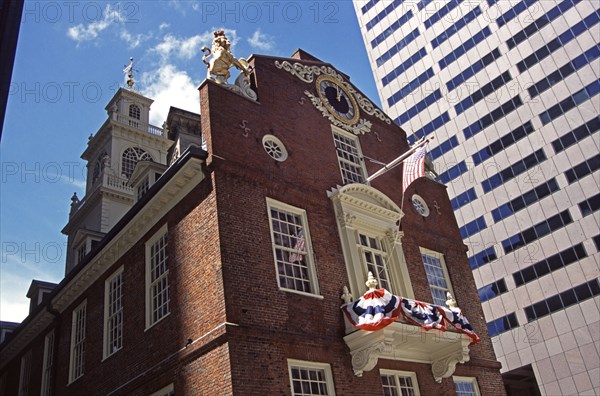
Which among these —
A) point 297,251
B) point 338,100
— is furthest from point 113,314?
point 338,100

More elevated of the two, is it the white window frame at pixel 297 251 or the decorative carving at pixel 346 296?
the white window frame at pixel 297 251

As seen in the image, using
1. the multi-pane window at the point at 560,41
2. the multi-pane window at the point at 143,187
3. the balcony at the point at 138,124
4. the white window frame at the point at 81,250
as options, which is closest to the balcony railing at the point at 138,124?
the balcony at the point at 138,124

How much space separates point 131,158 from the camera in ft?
110

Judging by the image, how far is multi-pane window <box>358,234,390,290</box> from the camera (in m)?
17.8

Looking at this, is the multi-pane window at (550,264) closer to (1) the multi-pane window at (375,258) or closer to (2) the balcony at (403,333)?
(2) the balcony at (403,333)

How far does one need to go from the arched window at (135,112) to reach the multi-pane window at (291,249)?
23061 mm

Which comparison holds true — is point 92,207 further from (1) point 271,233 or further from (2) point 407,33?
(2) point 407,33

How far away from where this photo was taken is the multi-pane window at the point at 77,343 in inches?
761

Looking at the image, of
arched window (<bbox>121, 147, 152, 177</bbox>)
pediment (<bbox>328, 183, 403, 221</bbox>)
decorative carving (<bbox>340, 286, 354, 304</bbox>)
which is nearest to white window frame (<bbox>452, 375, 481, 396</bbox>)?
decorative carving (<bbox>340, 286, 354, 304</bbox>)

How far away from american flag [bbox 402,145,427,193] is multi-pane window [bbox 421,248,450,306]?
4.04 m

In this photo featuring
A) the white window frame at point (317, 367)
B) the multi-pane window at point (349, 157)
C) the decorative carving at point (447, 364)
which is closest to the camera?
the white window frame at point (317, 367)

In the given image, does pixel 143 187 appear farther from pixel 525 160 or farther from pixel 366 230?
pixel 525 160

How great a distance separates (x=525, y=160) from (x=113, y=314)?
41919mm

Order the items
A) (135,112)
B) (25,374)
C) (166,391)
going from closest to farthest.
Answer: (166,391)
(25,374)
(135,112)
